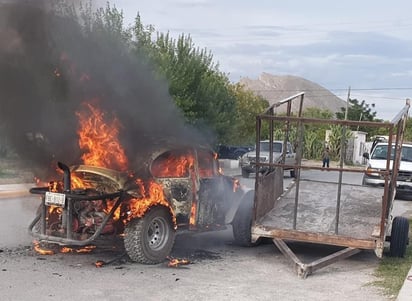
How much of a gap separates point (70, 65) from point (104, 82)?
0.57m

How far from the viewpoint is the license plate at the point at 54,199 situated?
25.1 feet

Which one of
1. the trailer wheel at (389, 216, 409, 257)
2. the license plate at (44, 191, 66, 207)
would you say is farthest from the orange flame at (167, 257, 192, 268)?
the trailer wheel at (389, 216, 409, 257)

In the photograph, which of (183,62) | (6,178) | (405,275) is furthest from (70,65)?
(183,62)

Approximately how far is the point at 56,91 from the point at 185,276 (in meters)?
3.51

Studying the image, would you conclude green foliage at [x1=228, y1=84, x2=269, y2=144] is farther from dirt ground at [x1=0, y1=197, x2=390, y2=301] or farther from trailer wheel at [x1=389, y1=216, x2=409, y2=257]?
dirt ground at [x1=0, y1=197, x2=390, y2=301]

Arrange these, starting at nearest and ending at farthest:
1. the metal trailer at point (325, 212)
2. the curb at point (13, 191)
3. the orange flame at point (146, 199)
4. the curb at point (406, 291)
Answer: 1. the curb at point (406, 291)
2. the orange flame at point (146, 199)
3. the metal trailer at point (325, 212)
4. the curb at point (13, 191)

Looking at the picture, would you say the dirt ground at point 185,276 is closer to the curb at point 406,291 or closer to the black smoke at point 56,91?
the curb at point 406,291

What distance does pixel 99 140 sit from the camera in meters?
8.57

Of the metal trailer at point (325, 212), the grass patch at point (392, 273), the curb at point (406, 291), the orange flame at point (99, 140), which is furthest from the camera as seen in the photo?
the orange flame at point (99, 140)

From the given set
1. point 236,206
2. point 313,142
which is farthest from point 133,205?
point 313,142

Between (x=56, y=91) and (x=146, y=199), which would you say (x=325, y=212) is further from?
(x=56, y=91)

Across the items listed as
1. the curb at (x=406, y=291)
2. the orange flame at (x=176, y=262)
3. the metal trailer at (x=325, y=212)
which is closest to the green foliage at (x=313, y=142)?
the metal trailer at (x=325, y=212)

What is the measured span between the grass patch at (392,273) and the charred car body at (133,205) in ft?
8.71

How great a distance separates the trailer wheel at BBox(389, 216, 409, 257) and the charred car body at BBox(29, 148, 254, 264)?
2880 mm
